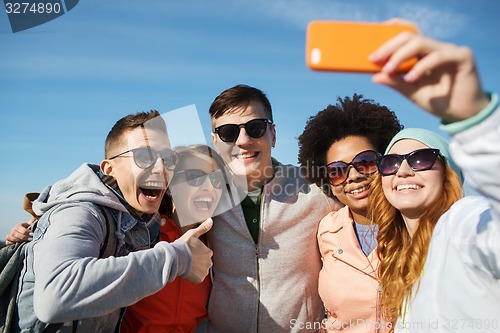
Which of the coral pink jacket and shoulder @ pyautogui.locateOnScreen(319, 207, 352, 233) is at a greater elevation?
shoulder @ pyautogui.locateOnScreen(319, 207, 352, 233)

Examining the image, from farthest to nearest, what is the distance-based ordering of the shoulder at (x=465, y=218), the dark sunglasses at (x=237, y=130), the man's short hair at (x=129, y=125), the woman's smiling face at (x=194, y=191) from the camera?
the dark sunglasses at (x=237, y=130), the woman's smiling face at (x=194, y=191), the man's short hair at (x=129, y=125), the shoulder at (x=465, y=218)

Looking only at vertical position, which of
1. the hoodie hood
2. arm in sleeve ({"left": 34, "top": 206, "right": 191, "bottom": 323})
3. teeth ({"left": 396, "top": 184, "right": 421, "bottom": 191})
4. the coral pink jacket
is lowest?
the coral pink jacket

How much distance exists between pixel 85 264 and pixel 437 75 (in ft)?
8.46

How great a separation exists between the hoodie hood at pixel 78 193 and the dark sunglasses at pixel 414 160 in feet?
7.93

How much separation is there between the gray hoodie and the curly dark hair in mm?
2525

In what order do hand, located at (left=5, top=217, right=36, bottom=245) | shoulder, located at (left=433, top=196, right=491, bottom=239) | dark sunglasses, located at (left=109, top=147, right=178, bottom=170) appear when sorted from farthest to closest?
dark sunglasses, located at (left=109, top=147, right=178, bottom=170) → hand, located at (left=5, top=217, right=36, bottom=245) → shoulder, located at (left=433, top=196, right=491, bottom=239)

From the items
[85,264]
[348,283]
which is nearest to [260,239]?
[348,283]

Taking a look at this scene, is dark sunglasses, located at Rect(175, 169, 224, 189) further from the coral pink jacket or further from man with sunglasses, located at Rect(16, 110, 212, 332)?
the coral pink jacket

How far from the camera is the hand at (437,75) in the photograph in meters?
1.42

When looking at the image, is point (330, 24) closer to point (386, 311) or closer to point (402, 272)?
point (402, 272)

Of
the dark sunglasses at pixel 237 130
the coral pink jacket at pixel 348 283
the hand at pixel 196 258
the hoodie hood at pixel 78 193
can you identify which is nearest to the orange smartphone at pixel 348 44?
the hand at pixel 196 258

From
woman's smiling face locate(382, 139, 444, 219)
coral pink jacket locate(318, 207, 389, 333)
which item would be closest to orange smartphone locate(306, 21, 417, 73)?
woman's smiling face locate(382, 139, 444, 219)

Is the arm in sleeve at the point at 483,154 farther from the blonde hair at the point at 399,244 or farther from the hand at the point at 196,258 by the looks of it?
the hand at the point at 196,258

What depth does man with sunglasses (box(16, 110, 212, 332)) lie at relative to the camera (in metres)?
3.01
